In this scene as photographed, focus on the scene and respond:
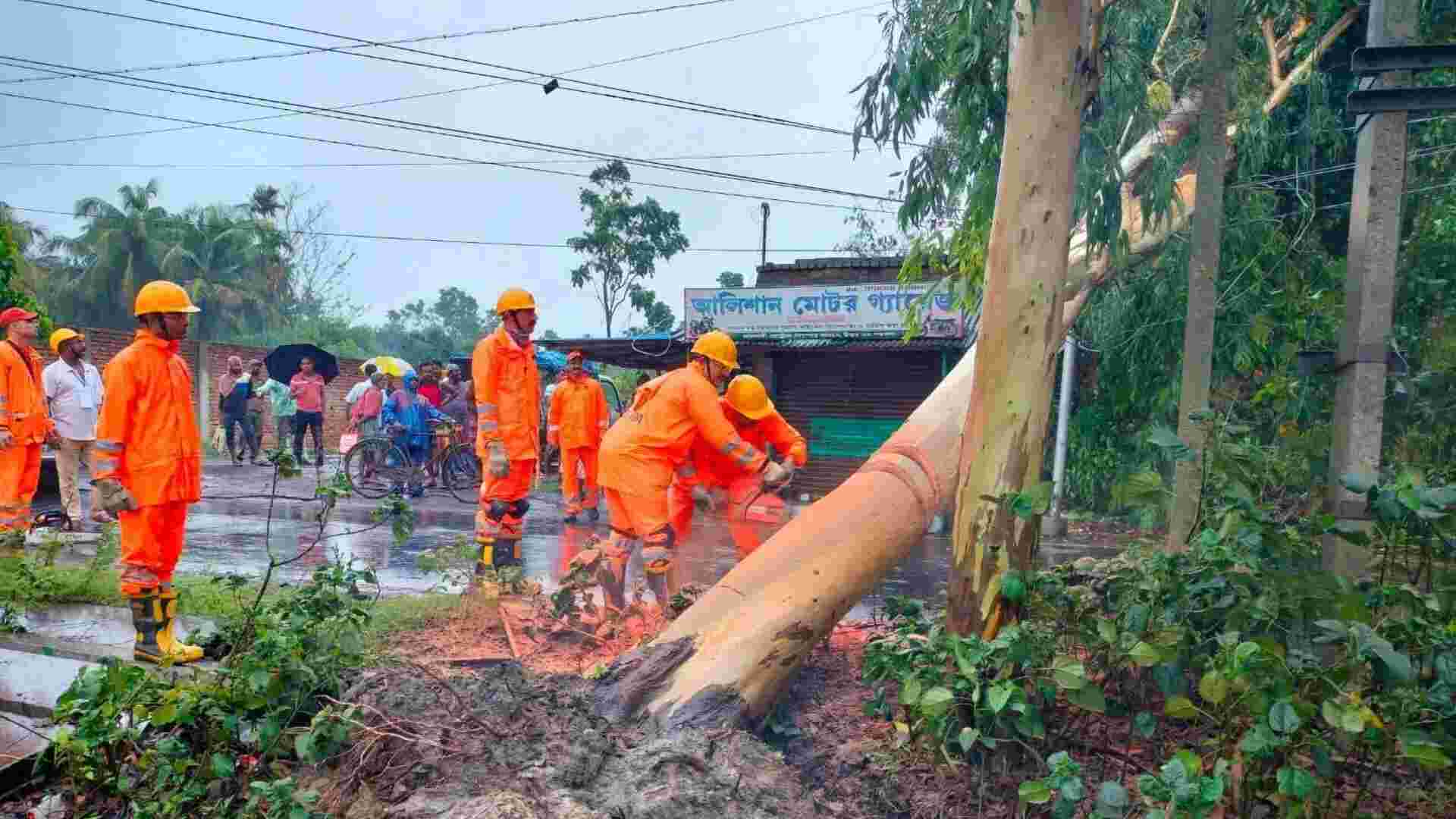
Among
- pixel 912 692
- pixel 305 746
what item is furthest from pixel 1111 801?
pixel 305 746

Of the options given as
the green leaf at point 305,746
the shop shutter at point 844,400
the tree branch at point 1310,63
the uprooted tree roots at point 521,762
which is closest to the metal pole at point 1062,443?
the tree branch at point 1310,63

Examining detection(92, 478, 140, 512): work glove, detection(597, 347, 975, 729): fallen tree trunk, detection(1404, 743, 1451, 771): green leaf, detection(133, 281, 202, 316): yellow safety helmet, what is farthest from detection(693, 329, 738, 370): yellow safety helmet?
detection(1404, 743, 1451, 771): green leaf

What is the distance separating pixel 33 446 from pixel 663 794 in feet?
22.3

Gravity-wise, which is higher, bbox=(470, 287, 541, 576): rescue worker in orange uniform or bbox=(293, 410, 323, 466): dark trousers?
bbox=(470, 287, 541, 576): rescue worker in orange uniform

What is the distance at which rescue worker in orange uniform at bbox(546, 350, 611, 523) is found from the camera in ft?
35.5

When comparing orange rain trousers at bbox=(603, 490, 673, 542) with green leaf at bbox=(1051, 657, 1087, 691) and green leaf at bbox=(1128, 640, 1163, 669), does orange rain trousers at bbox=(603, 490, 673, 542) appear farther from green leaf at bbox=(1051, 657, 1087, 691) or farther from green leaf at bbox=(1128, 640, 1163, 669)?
green leaf at bbox=(1128, 640, 1163, 669)

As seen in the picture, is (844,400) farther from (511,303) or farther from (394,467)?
(511,303)

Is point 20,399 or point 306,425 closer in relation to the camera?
point 20,399

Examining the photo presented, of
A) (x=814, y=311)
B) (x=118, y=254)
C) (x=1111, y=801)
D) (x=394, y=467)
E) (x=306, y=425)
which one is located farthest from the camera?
(x=118, y=254)

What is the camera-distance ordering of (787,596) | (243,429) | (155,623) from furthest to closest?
(243,429) → (155,623) → (787,596)

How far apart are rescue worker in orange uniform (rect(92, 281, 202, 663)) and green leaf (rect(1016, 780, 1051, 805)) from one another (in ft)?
11.7

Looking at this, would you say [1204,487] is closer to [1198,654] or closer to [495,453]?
[1198,654]

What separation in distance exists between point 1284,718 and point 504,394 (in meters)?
4.72

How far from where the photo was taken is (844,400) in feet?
50.4
